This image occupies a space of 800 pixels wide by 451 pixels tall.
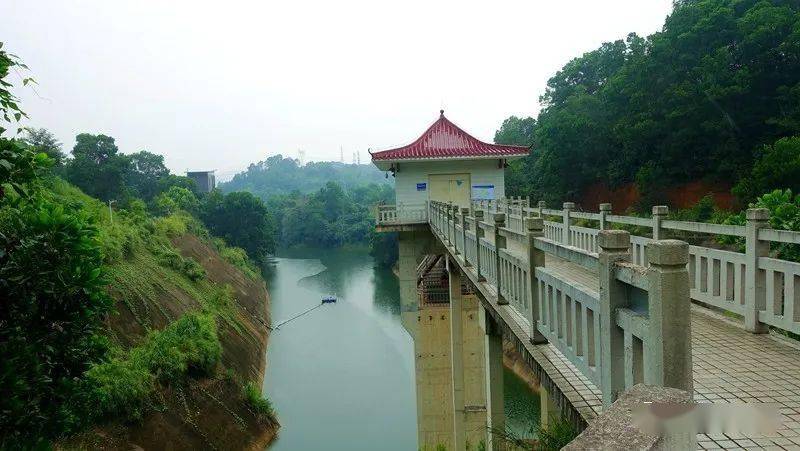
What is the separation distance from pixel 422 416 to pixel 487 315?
24.0ft

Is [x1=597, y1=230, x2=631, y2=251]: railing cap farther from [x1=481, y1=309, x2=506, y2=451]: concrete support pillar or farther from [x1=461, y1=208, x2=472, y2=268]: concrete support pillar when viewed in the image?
[x1=461, y1=208, x2=472, y2=268]: concrete support pillar

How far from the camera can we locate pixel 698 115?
837 inches

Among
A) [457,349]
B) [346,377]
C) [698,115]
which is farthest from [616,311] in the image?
[698,115]

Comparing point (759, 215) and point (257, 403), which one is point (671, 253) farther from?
point (257, 403)

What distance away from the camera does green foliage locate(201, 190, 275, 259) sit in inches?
1736

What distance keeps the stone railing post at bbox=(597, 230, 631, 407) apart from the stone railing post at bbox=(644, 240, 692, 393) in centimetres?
37

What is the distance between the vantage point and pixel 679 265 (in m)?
1.80

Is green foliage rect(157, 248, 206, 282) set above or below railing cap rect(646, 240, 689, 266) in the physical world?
below

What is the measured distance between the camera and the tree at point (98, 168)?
31359mm

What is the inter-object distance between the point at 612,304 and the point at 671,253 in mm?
518

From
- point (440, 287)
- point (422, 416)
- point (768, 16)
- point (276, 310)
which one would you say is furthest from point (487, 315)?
point (276, 310)

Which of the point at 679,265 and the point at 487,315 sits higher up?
the point at 679,265

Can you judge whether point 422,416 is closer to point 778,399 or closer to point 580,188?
point 778,399

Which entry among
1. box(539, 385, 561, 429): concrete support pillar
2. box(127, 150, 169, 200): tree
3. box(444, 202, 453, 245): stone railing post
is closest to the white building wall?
box(444, 202, 453, 245): stone railing post
